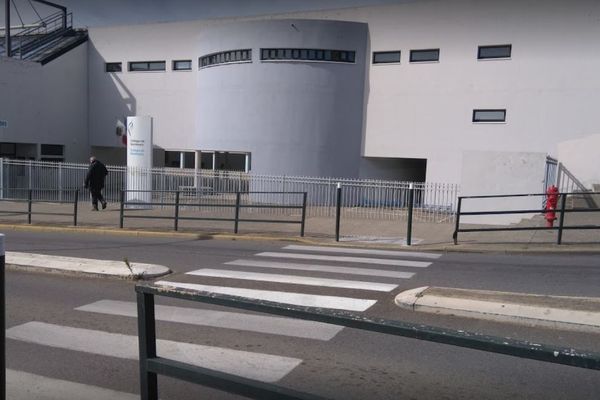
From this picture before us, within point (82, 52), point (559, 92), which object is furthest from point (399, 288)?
point (82, 52)

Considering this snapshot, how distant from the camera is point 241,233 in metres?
14.7

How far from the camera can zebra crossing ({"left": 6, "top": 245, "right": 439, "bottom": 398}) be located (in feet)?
16.9

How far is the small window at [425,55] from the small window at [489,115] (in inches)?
131

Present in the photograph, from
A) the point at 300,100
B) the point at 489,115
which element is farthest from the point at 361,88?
the point at 489,115

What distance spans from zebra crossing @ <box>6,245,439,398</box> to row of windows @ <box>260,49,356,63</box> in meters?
18.1

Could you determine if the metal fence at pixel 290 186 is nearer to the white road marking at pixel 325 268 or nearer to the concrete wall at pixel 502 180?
the concrete wall at pixel 502 180

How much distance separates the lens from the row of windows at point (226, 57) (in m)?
29.4

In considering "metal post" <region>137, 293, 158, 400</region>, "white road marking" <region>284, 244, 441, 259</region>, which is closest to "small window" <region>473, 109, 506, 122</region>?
"white road marking" <region>284, 244, 441, 259</region>

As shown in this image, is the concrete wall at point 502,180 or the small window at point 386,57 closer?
the concrete wall at point 502,180

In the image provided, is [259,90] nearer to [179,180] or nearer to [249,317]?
[179,180]

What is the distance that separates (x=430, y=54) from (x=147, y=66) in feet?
58.1

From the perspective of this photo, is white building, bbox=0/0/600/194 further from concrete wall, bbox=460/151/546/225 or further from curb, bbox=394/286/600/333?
curb, bbox=394/286/600/333

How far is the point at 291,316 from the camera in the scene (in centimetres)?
264

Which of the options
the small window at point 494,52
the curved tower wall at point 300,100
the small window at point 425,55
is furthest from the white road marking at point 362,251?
the small window at point 425,55
